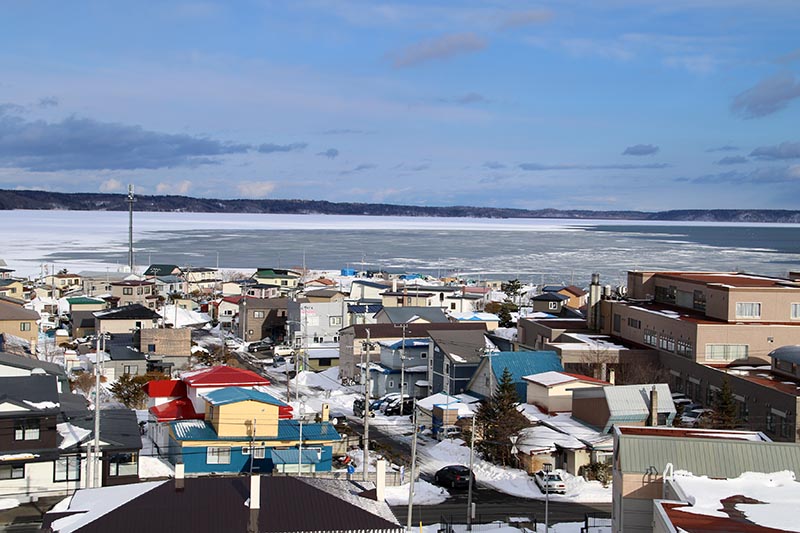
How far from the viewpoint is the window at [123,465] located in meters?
18.4

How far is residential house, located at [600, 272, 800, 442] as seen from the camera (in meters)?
23.5

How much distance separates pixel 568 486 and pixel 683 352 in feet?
34.7

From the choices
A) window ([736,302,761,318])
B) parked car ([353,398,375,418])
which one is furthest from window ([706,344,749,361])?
parked car ([353,398,375,418])

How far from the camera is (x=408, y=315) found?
136 feet

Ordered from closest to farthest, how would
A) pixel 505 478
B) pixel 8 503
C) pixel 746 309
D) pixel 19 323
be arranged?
pixel 8 503, pixel 505 478, pixel 746 309, pixel 19 323

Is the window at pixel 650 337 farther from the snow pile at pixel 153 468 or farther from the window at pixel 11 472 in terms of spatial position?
the window at pixel 11 472

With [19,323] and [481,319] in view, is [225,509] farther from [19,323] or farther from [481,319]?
[481,319]

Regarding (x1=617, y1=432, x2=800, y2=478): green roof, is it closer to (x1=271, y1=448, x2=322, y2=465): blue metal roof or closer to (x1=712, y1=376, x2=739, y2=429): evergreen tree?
(x1=271, y1=448, x2=322, y2=465): blue metal roof

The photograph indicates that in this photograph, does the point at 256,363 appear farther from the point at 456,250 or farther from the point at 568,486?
the point at 456,250

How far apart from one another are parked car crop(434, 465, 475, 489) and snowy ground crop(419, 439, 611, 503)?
656 millimetres

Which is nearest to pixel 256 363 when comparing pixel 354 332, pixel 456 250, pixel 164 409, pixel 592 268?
pixel 354 332

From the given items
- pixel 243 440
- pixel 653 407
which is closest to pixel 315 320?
pixel 243 440

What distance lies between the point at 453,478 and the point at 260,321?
28836 mm

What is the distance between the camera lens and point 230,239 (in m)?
149
